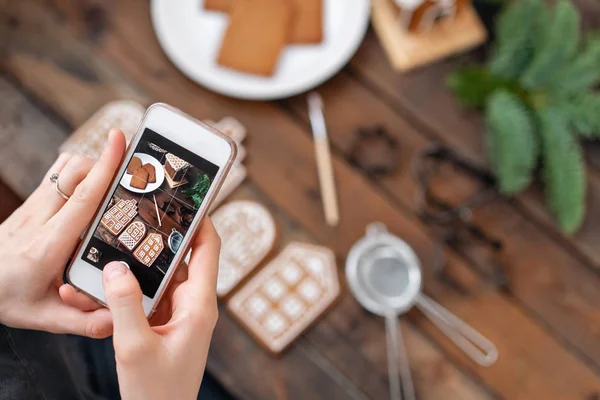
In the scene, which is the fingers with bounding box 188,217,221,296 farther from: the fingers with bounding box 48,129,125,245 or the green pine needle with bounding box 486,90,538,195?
the green pine needle with bounding box 486,90,538,195

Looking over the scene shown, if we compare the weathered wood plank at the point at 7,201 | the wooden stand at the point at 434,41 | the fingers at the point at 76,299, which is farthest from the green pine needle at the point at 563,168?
the weathered wood plank at the point at 7,201

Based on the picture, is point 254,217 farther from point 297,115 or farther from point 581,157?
point 581,157

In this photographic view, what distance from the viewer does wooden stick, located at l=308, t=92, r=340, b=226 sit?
0.70 metres

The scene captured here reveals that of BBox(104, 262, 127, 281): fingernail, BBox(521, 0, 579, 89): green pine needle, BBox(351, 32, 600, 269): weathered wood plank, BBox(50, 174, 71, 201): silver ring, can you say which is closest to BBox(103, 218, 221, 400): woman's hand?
BBox(104, 262, 127, 281): fingernail

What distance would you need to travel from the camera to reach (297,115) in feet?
2.42

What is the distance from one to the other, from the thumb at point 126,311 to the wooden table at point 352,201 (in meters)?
0.26

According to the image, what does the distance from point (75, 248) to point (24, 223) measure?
71 millimetres

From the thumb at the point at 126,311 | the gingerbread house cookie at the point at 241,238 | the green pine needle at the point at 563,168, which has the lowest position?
the green pine needle at the point at 563,168

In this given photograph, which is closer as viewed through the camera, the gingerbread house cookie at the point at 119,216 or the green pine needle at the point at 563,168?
the gingerbread house cookie at the point at 119,216

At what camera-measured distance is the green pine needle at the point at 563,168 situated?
0.67 metres

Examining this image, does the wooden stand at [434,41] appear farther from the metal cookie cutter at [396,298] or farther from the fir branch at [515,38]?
the metal cookie cutter at [396,298]

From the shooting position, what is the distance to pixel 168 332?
46 centimetres

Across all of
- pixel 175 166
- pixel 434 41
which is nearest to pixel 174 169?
pixel 175 166

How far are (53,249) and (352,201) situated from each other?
0.38 meters
